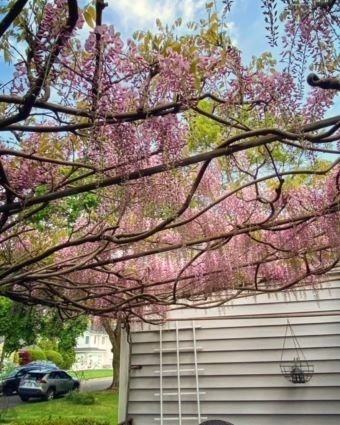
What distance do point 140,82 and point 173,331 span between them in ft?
10.6

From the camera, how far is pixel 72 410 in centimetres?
832

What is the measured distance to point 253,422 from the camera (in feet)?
11.5

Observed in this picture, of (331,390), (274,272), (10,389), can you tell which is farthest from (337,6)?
(10,389)

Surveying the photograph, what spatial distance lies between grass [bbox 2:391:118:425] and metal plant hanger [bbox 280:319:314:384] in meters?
4.11

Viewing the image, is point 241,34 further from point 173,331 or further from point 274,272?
point 173,331

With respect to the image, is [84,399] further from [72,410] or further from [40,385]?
[40,385]

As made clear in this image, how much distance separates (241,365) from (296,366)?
1.65ft

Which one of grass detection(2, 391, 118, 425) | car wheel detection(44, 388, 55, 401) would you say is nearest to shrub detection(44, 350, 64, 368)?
car wheel detection(44, 388, 55, 401)

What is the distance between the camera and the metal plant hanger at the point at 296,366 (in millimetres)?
3416

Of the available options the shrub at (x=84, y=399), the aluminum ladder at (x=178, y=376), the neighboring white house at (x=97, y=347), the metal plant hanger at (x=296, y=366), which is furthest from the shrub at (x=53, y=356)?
the metal plant hanger at (x=296, y=366)

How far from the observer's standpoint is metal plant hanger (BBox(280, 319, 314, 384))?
3.42 meters

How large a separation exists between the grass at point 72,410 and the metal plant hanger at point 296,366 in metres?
4.11

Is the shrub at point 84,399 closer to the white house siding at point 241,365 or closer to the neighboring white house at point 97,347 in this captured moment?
the white house siding at point 241,365

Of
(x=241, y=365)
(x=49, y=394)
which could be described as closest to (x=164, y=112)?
(x=241, y=365)
